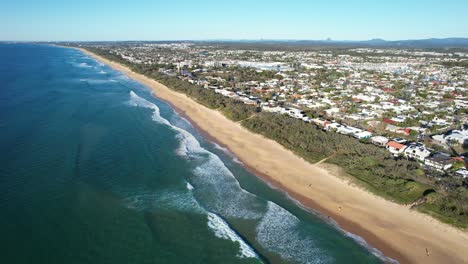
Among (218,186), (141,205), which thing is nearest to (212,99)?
(218,186)

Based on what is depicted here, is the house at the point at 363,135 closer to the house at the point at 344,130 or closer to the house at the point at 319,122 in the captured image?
the house at the point at 344,130

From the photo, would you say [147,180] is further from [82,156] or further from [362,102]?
[362,102]

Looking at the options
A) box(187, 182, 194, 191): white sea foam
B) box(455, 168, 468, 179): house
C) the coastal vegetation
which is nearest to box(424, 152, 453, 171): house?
box(455, 168, 468, 179): house

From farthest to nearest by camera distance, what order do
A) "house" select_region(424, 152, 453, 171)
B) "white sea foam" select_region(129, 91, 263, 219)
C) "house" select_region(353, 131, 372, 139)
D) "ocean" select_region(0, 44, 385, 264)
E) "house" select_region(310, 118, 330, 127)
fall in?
"house" select_region(310, 118, 330, 127) → "house" select_region(353, 131, 372, 139) → "house" select_region(424, 152, 453, 171) → "white sea foam" select_region(129, 91, 263, 219) → "ocean" select_region(0, 44, 385, 264)

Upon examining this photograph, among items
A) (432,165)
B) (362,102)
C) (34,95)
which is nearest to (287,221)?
(432,165)

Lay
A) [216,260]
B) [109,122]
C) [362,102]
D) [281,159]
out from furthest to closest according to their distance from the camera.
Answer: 1. [362,102]
2. [109,122]
3. [281,159]
4. [216,260]

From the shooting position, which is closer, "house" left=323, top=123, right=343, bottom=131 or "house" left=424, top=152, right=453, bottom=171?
"house" left=424, top=152, right=453, bottom=171

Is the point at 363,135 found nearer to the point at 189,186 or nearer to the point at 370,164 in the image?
the point at 370,164

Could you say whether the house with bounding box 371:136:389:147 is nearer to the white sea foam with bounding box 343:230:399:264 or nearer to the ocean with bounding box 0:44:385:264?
the ocean with bounding box 0:44:385:264
